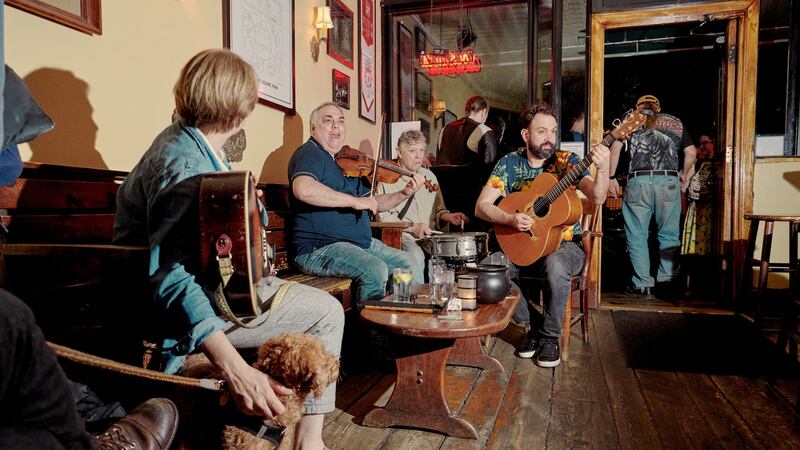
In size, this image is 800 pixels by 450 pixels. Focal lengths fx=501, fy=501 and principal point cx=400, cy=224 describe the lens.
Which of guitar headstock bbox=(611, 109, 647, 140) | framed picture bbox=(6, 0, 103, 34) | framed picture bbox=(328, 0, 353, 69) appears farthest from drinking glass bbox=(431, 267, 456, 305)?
framed picture bbox=(328, 0, 353, 69)

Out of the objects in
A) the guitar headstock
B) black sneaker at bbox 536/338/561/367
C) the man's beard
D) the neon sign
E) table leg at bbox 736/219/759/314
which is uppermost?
the neon sign

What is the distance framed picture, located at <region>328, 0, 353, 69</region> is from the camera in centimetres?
404

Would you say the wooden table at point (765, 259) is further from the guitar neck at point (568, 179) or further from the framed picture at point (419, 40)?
the framed picture at point (419, 40)

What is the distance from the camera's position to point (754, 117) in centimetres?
425

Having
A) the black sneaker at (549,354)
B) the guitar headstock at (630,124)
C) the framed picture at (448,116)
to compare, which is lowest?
the black sneaker at (549,354)

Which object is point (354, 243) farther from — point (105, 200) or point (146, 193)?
point (146, 193)

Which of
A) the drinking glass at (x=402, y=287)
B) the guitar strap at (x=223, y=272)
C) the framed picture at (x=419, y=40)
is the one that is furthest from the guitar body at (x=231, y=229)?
the framed picture at (x=419, y=40)

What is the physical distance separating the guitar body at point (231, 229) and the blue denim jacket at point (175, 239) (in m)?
0.06

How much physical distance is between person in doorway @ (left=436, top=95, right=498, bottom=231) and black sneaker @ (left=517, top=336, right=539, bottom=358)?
5.14 feet

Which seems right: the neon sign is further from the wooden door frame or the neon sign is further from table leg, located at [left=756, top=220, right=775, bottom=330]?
table leg, located at [left=756, top=220, right=775, bottom=330]

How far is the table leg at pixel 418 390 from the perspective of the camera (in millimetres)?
2029

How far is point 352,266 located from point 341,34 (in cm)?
235

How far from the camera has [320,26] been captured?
3.72 metres

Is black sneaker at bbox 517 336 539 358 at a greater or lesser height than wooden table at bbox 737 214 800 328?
lesser
